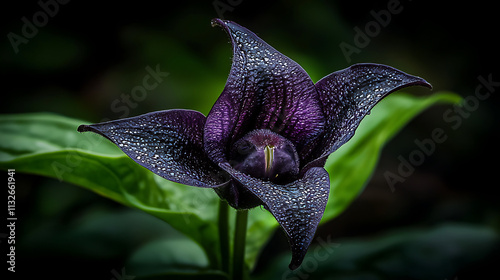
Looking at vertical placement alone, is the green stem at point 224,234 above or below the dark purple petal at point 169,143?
below

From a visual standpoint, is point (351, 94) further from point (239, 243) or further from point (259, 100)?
point (239, 243)

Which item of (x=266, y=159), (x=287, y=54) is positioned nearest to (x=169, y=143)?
(x=266, y=159)

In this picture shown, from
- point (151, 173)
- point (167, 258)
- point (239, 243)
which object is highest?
point (151, 173)

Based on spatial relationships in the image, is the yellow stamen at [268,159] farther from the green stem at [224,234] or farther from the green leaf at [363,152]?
the green leaf at [363,152]

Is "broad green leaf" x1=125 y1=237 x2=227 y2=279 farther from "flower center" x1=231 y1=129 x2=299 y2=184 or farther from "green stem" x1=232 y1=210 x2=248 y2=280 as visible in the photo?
"flower center" x1=231 y1=129 x2=299 y2=184

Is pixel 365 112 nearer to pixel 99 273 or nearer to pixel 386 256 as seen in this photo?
pixel 386 256

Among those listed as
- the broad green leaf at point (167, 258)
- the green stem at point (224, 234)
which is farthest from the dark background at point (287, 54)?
the green stem at point (224, 234)
